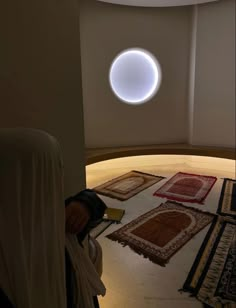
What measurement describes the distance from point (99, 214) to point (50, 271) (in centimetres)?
26

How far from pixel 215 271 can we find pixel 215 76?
3347mm

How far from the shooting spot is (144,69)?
5.13 metres

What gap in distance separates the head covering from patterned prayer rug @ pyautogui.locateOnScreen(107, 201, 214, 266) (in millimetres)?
1429

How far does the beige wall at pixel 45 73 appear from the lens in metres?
0.91

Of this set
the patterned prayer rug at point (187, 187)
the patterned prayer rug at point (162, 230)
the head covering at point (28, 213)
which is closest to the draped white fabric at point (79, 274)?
the head covering at point (28, 213)

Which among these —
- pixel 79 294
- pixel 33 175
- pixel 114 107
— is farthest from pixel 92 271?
pixel 114 107

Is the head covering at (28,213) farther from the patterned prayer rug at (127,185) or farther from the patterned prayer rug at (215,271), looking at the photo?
the patterned prayer rug at (127,185)

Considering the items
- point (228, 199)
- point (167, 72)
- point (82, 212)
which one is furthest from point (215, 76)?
point (82, 212)

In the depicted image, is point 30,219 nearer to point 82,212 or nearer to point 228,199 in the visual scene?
point 82,212

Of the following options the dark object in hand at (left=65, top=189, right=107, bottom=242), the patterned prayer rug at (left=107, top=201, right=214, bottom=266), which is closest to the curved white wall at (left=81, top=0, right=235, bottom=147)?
the patterned prayer rug at (left=107, top=201, right=214, bottom=266)

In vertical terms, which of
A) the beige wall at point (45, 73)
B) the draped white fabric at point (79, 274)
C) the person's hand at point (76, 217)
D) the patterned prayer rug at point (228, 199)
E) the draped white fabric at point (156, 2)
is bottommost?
the patterned prayer rug at point (228, 199)

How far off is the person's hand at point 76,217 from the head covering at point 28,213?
132mm

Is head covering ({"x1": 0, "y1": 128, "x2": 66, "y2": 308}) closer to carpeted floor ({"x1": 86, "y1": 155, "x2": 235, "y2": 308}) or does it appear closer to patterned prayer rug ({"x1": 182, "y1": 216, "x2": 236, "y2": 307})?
carpeted floor ({"x1": 86, "y1": 155, "x2": 235, "y2": 308})

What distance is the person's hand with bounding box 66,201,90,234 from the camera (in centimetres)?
84
